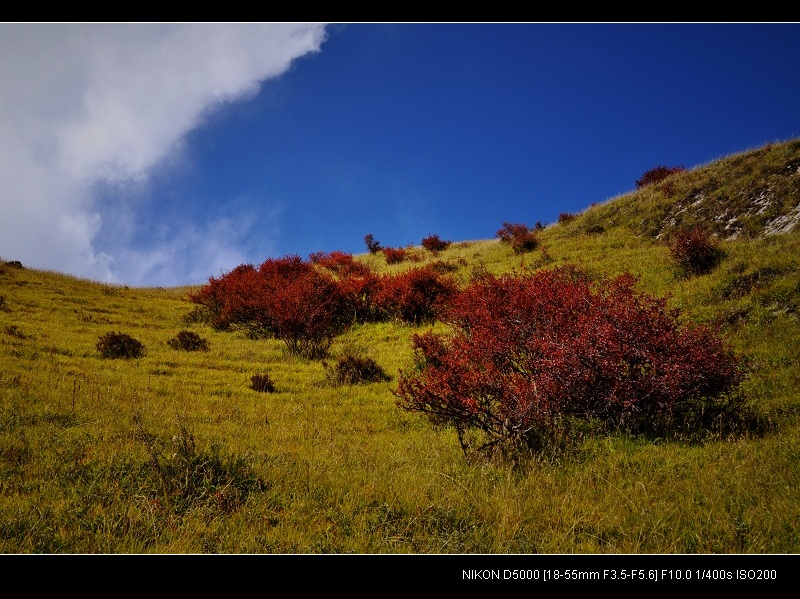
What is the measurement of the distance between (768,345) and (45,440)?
12.0 meters

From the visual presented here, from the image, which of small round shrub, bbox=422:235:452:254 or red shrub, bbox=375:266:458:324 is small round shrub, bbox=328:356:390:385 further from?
small round shrub, bbox=422:235:452:254

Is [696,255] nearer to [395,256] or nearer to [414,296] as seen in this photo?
[414,296]

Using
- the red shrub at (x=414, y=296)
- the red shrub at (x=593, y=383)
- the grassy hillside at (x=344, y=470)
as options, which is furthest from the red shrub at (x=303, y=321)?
the red shrub at (x=593, y=383)

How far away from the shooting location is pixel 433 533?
3488 millimetres

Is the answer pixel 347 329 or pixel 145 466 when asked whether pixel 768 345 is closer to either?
pixel 145 466

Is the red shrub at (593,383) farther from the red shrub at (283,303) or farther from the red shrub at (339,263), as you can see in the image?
the red shrub at (339,263)

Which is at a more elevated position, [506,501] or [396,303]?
[396,303]

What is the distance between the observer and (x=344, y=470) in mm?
4879

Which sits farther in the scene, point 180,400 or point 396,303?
point 396,303

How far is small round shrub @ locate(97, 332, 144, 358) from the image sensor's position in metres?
11.6

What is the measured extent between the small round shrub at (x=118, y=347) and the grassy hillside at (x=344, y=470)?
2.32 ft

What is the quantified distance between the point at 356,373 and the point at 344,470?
587cm
